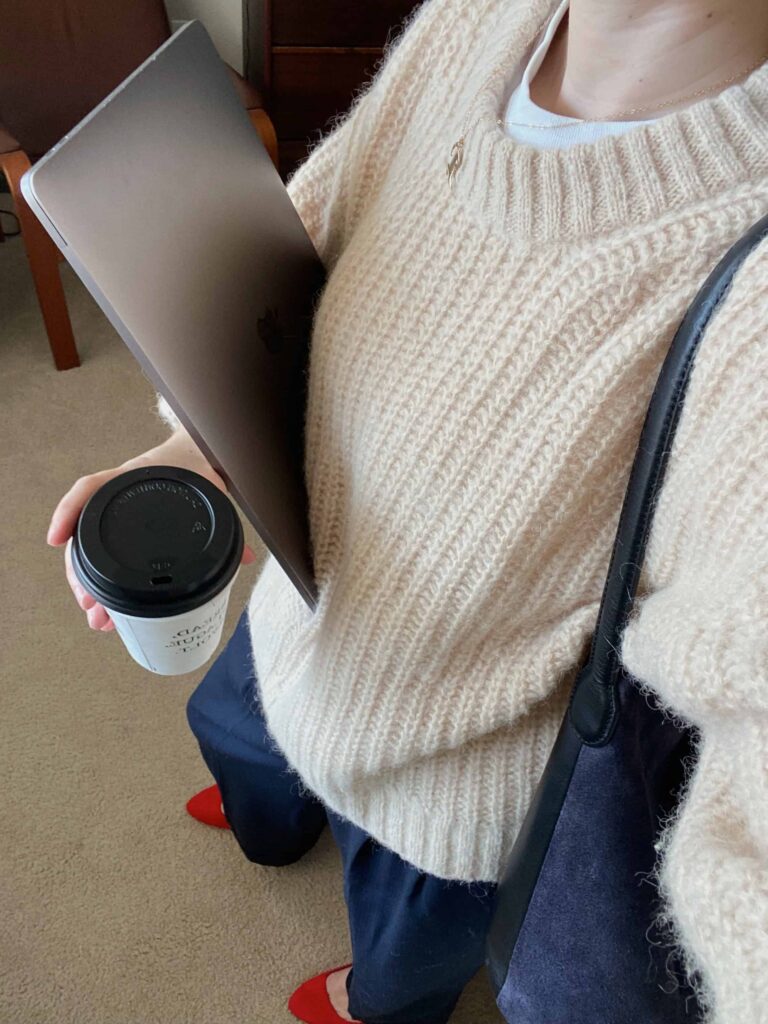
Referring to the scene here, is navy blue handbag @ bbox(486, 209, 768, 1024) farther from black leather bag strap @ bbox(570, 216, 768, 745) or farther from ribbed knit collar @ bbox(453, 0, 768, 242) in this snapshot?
ribbed knit collar @ bbox(453, 0, 768, 242)

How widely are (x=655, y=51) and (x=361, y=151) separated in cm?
23

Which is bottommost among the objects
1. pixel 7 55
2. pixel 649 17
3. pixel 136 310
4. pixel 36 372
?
pixel 36 372

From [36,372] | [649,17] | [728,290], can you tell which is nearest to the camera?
[728,290]

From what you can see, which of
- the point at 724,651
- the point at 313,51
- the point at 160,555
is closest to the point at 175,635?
the point at 160,555

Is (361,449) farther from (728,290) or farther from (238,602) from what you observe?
(238,602)

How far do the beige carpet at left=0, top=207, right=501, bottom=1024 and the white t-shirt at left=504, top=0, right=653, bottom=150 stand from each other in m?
1.05

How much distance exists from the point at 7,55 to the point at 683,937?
2123mm

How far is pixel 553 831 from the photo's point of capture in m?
0.50

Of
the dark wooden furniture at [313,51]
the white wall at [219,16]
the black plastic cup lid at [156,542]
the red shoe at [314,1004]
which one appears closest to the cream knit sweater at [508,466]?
the black plastic cup lid at [156,542]

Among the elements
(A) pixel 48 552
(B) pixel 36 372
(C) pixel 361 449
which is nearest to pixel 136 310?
(C) pixel 361 449

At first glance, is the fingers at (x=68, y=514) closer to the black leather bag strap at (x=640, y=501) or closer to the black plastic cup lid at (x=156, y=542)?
the black plastic cup lid at (x=156, y=542)

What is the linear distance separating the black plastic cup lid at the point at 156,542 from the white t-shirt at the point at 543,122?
31 cm

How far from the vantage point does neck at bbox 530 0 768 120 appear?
478 millimetres

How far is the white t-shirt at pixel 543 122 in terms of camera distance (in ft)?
1.70
